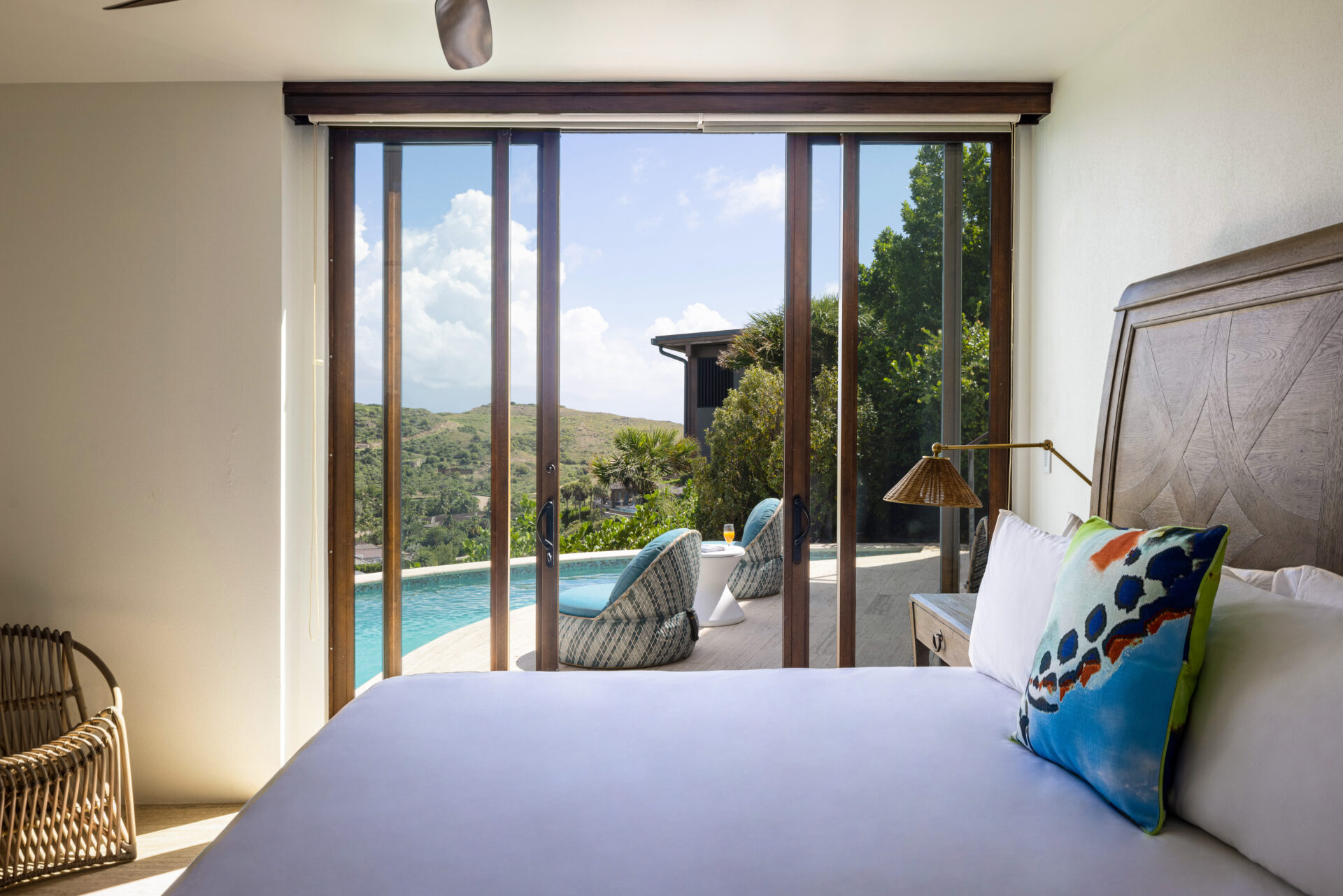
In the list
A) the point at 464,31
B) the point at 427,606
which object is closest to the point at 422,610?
the point at 427,606

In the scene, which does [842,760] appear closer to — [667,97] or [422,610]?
[422,610]

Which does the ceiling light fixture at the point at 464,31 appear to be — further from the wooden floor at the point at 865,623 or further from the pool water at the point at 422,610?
the wooden floor at the point at 865,623

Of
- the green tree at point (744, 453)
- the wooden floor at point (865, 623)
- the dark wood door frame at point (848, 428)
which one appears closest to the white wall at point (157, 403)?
the wooden floor at point (865, 623)

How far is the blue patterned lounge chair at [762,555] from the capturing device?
476cm

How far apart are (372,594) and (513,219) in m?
1.63

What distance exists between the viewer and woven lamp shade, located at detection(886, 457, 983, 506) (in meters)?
2.36

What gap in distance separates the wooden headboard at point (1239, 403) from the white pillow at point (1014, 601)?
1.21ft

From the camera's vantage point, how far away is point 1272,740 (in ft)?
3.46

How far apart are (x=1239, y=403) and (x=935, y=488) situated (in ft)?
2.70

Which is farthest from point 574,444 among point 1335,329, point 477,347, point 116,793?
point 1335,329

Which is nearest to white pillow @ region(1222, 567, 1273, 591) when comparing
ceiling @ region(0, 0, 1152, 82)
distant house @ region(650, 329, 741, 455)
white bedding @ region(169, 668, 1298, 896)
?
white bedding @ region(169, 668, 1298, 896)

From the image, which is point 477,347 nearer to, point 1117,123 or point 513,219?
point 513,219

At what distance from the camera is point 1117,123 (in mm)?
2480

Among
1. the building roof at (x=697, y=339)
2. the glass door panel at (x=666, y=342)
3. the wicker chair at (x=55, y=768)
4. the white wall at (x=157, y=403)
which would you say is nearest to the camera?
the wicker chair at (x=55, y=768)
